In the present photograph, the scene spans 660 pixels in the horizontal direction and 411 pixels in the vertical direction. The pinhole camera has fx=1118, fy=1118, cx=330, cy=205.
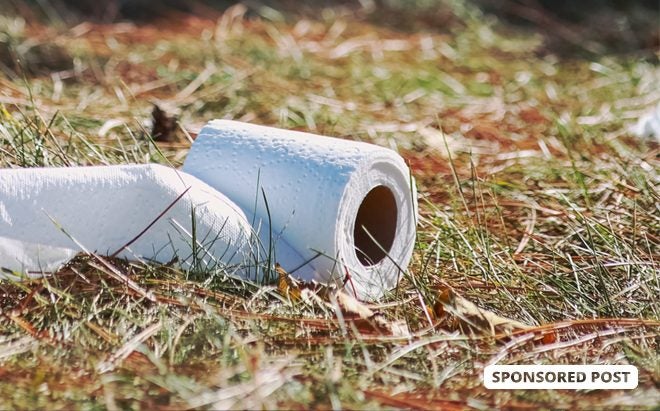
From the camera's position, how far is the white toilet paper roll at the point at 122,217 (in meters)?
2.33

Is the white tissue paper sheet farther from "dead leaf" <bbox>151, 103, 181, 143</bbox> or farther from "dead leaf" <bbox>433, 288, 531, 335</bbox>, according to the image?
"dead leaf" <bbox>433, 288, 531, 335</bbox>

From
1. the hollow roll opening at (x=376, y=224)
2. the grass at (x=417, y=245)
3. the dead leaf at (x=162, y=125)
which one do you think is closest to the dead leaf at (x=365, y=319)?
the grass at (x=417, y=245)

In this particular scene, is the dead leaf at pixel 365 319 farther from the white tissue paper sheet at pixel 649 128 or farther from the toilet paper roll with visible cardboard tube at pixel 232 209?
the white tissue paper sheet at pixel 649 128

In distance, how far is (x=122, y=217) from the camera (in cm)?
239

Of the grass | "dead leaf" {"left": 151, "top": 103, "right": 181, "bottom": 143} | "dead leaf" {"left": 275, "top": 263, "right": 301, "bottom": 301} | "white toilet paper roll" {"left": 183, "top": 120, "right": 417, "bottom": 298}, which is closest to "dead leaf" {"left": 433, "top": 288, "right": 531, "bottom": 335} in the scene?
the grass

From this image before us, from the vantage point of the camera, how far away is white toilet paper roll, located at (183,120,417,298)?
2479 mm

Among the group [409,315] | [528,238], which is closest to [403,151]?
[528,238]

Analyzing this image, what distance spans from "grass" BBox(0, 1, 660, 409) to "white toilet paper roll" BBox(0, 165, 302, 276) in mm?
58

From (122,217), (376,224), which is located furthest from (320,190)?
(122,217)

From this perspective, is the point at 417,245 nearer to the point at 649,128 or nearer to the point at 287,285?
the point at 287,285

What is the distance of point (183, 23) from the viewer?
6.13m

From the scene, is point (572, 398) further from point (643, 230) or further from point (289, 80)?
point (289, 80)

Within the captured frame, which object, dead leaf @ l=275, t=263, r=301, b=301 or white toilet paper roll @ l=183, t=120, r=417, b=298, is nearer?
dead leaf @ l=275, t=263, r=301, b=301

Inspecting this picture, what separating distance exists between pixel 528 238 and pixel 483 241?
35 cm
